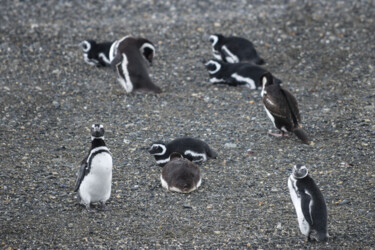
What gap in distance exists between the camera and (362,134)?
745 cm

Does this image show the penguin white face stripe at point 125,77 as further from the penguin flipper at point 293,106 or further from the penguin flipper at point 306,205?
the penguin flipper at point 306,205

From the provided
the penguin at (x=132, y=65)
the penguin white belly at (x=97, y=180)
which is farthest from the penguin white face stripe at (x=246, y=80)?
the penguin white belly at (x=97, y=180)

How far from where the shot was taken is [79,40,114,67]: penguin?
966 centimetres

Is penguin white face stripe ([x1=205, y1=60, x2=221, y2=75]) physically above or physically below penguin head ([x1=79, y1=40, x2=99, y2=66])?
below

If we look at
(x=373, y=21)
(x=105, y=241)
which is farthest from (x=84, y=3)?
(x=105, y=241)

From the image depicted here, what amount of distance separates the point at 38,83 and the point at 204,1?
4.43m

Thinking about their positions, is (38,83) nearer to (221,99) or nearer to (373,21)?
(221,99)

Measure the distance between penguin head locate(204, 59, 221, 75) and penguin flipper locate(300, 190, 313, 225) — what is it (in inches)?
163

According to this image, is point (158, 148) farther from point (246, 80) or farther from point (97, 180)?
point (246, 80)

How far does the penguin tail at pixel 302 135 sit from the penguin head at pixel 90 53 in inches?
151

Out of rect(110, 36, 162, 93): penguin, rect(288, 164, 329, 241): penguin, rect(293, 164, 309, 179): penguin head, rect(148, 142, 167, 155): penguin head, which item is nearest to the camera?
rect(288, 164, 329, 241): penguin

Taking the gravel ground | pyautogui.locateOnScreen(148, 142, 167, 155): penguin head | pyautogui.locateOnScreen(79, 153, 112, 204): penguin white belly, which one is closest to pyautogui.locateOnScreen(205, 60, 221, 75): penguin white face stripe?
the gravel ground

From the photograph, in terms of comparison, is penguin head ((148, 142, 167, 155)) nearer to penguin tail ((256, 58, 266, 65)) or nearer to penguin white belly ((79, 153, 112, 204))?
penguin white belly ((79, 153, 112, 204))

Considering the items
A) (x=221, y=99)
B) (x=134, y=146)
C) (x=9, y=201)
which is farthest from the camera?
(x=221, y=99)
